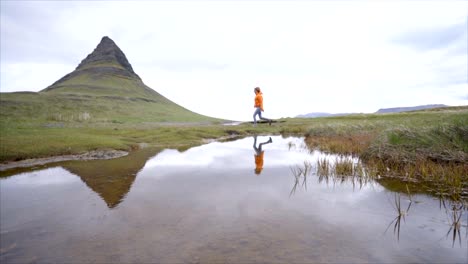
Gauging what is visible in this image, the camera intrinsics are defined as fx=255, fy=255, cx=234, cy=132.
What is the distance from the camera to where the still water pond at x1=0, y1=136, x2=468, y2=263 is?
14.3 ft

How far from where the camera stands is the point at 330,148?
16.8 metres

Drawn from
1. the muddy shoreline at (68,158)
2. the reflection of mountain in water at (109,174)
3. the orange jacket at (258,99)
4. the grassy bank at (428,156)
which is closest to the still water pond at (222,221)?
the reflection of mountain in water at (109,174)

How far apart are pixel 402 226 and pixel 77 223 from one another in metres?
7.03

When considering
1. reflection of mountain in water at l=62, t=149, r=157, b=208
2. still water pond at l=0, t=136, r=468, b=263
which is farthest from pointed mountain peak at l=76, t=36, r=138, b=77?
still water pond at l=0, t=136, r=468, b=263

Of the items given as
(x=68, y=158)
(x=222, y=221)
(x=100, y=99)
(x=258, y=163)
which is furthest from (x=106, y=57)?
(x=222, y=221)

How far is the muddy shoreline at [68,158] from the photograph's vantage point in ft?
39.9

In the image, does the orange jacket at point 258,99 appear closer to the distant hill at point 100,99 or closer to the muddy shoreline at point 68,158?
the muddy shoreline at point 68,158

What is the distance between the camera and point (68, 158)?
560 inches

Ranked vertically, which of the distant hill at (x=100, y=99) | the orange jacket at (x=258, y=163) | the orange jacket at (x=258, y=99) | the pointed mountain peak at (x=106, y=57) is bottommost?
the orange jacket at (x=258, y=163)

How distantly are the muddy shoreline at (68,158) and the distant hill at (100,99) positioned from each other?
3380 centimetres

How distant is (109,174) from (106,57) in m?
198

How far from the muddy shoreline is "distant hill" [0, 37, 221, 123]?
111 feet

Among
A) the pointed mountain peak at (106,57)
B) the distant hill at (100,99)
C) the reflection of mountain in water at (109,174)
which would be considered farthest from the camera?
the pointed mountain peak at (106,57)

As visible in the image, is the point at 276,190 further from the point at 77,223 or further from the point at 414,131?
the point at 414,131
